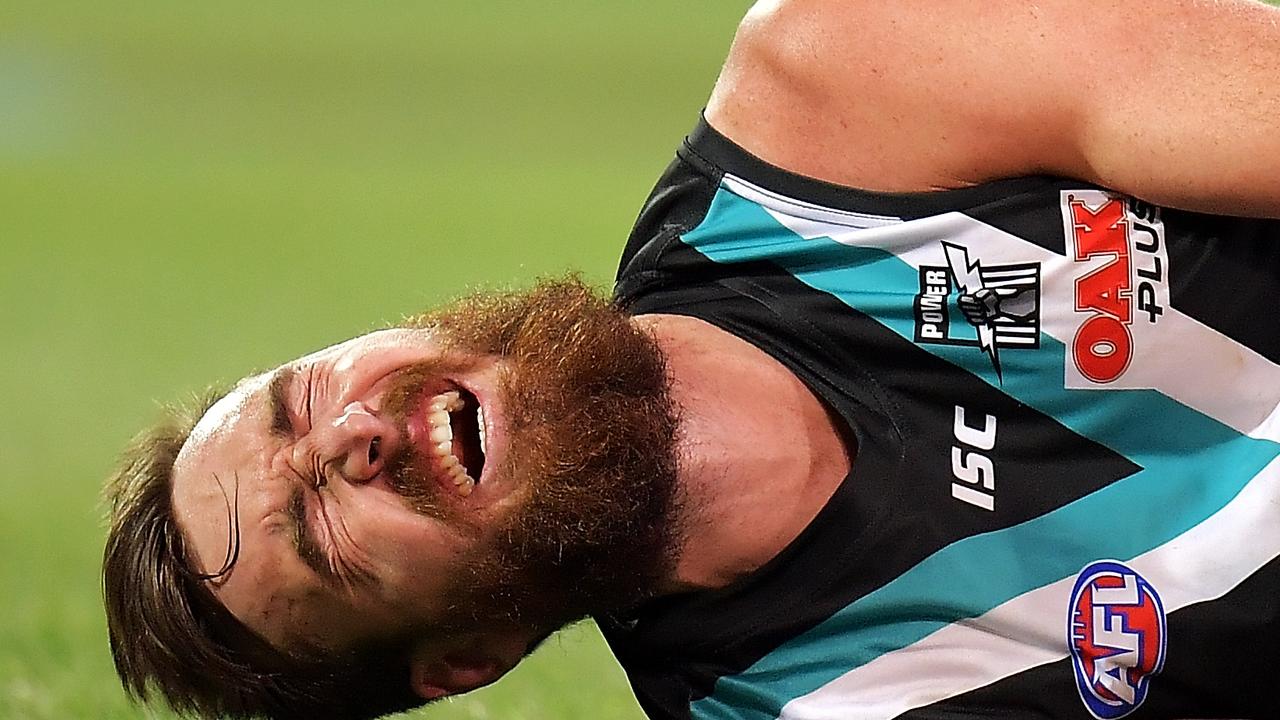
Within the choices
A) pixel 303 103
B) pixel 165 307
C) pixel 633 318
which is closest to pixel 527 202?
pixel 165 307

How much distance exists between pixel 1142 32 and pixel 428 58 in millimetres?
9308

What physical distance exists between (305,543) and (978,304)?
675 mm

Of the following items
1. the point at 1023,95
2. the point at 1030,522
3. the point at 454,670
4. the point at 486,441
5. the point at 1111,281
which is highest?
the point at 1023,95

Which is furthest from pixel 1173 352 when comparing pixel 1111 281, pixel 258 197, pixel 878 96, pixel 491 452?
pixel 258 197

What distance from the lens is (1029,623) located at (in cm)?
161

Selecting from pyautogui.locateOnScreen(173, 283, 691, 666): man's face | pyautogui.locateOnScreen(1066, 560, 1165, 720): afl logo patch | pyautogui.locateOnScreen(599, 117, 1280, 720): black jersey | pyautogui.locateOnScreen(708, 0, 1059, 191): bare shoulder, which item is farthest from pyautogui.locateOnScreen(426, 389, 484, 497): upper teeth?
pyautogui.locateOnScreen(1066, 560, 1165, 720): afl logo patch

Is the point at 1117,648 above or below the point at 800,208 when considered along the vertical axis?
below

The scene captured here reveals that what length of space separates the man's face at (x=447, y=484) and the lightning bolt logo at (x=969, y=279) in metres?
0.30

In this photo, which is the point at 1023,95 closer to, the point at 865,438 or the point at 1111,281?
the point at 1111,281

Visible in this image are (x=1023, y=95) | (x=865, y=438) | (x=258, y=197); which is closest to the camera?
(x=1023, y=95)

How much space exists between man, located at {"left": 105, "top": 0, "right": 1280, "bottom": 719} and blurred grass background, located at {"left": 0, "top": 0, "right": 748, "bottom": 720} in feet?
1.63

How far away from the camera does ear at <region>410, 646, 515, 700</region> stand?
5.82 feet

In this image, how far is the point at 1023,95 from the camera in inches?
62.4

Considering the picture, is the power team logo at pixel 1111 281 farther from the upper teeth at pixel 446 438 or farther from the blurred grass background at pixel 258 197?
the blurred grass background at pixel 258 197
